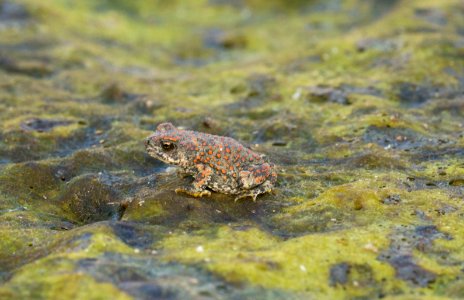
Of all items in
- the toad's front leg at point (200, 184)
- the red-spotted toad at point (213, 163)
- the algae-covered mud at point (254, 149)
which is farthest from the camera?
the red-spotted toad at point (213, 163)

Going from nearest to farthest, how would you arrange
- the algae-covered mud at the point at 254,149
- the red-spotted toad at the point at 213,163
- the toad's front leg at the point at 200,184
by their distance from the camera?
1. the algae-covered mud at the point at 254,149
2. the toad's front leg at the point at 200,184
3. the red-spotted toad at the point at 213,163

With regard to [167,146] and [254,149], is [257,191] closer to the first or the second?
[167,146]

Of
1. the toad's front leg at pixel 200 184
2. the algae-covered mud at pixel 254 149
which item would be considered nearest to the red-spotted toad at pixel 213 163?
the toad's front leg at pixel 200 184

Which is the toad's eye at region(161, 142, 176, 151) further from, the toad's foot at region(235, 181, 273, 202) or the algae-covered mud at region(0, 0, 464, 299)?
the toad's foot at region(235, 181, 273, 202)

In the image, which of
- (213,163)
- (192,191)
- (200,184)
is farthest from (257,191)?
(192,191)

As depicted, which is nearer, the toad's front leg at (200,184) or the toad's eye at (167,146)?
the toad's front leg at (200,184)

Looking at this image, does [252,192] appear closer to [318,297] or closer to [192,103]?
[318,297]

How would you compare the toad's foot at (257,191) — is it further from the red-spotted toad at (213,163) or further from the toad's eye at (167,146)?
the toad's eye at (167,146)
